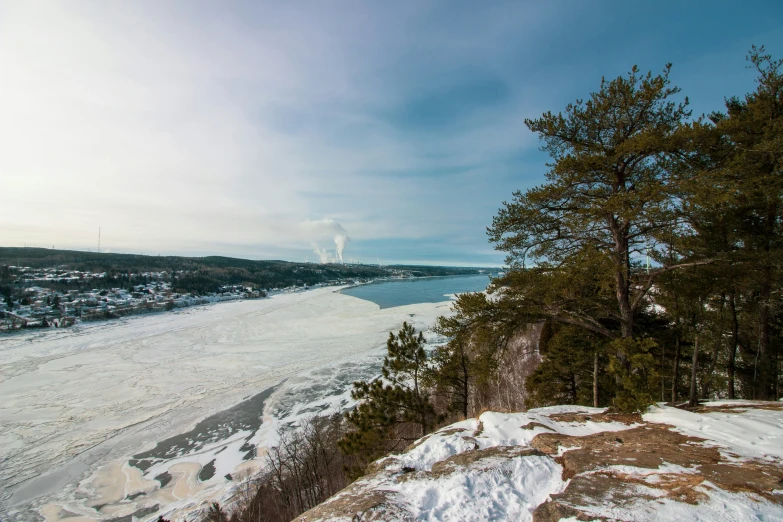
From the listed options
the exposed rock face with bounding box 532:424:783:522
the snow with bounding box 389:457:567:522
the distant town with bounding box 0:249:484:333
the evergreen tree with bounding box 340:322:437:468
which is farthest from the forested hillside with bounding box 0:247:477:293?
the exposed rock face with bounding box 532:424:783:522

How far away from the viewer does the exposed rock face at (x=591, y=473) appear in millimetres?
2932

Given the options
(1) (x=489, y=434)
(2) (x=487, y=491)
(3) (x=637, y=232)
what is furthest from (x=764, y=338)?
(2) (x=487, y=491)

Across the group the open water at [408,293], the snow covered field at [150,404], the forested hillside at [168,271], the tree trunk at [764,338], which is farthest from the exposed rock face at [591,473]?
the forested hillside at [168,271]

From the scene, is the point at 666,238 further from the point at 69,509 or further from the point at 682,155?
the point at 69,509

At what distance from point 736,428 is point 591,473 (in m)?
2.68

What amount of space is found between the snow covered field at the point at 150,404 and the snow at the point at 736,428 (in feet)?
56.7

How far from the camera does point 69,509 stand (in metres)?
14.1

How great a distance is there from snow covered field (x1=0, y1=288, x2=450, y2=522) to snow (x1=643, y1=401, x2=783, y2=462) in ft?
56.7

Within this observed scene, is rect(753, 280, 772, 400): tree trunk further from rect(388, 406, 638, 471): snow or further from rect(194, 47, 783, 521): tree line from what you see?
rect(388, 406, 638, 471): snow

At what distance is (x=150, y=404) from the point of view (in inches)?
952

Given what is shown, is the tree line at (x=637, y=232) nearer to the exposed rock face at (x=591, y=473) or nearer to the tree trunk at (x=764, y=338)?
the tree trunk at (x=764, y=338)

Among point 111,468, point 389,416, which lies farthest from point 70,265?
point 389,416

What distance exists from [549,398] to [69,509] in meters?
21.8

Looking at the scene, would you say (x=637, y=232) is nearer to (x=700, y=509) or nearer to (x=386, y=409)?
(x=700, y=509)
